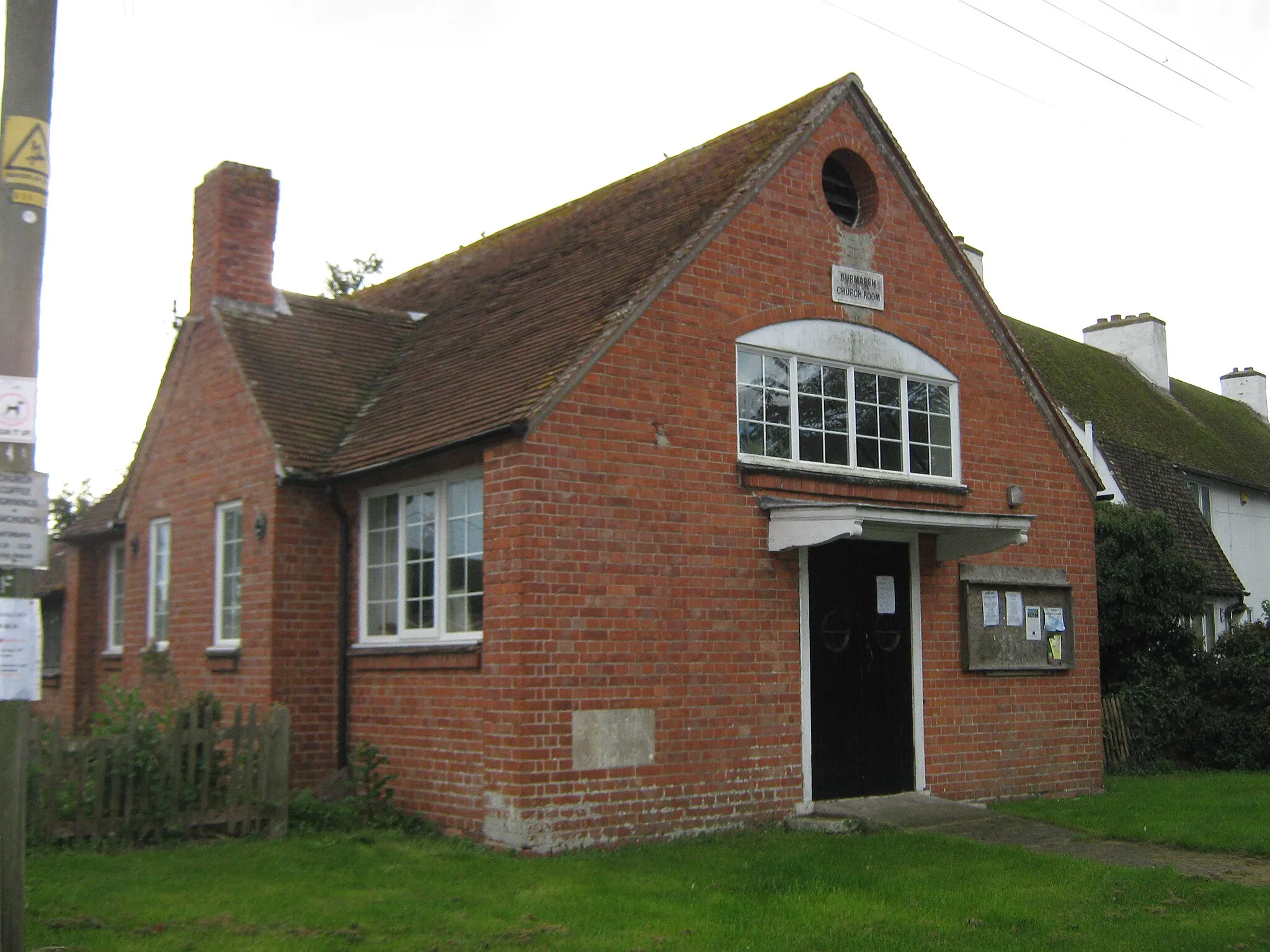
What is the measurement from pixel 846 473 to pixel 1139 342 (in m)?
24.7

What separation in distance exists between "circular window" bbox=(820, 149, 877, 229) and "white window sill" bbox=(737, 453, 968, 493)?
2.63 meters

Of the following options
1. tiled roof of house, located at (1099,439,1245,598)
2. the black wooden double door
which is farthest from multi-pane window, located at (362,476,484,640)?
tiled roof of house, located at (1099,439,1245,598)

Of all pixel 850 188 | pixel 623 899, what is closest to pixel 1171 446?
pixel 850 188

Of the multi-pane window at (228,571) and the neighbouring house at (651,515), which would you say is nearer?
the neighbouring house at (651,515)

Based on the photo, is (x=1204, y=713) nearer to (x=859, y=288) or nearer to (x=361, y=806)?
(x=859, y=288)

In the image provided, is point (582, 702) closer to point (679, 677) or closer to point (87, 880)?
point (679, 677)

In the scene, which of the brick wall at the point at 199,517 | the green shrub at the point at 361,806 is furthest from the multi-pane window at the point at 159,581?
the green shrub at the point at 361,806

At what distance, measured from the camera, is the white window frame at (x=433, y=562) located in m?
12.0

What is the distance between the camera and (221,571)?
14.3m

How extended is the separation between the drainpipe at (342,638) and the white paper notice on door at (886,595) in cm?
524

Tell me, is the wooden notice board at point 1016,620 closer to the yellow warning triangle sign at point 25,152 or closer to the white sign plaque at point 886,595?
the white sign plaque at point 886,595

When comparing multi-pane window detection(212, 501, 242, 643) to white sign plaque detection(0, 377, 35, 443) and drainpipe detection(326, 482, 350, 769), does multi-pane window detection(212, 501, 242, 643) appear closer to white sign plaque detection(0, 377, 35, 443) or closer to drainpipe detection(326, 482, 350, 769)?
drainpipe detection(326, 482, 350, 769)

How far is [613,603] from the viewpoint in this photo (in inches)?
450

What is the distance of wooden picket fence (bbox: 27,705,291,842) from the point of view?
412 inches
